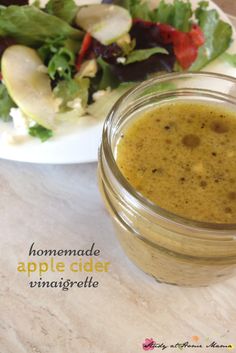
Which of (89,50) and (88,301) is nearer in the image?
(88,301)

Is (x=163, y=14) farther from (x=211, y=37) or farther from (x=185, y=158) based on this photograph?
(x=185, y=158)

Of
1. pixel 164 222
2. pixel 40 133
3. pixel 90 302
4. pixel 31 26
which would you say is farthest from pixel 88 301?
pixel 31 26

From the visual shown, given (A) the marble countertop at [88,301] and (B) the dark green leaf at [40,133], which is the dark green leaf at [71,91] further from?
(A) the marble countertop at [88,301]

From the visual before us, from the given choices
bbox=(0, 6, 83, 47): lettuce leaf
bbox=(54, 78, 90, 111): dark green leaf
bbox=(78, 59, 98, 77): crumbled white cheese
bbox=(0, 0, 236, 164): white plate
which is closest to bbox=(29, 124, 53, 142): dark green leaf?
bbox=(0, 0, 236, 164): white plate

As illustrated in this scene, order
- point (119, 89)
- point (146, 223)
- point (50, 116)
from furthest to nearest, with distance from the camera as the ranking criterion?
point (119, 89), point (50, 116), point (146, 223)

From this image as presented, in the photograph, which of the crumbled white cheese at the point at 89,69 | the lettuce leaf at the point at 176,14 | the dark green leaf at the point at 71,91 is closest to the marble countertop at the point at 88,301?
the dark green leaf at the point at 71,91

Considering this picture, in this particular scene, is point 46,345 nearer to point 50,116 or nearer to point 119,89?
point 50,116

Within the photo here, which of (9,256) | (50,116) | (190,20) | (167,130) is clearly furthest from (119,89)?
(9,256)
